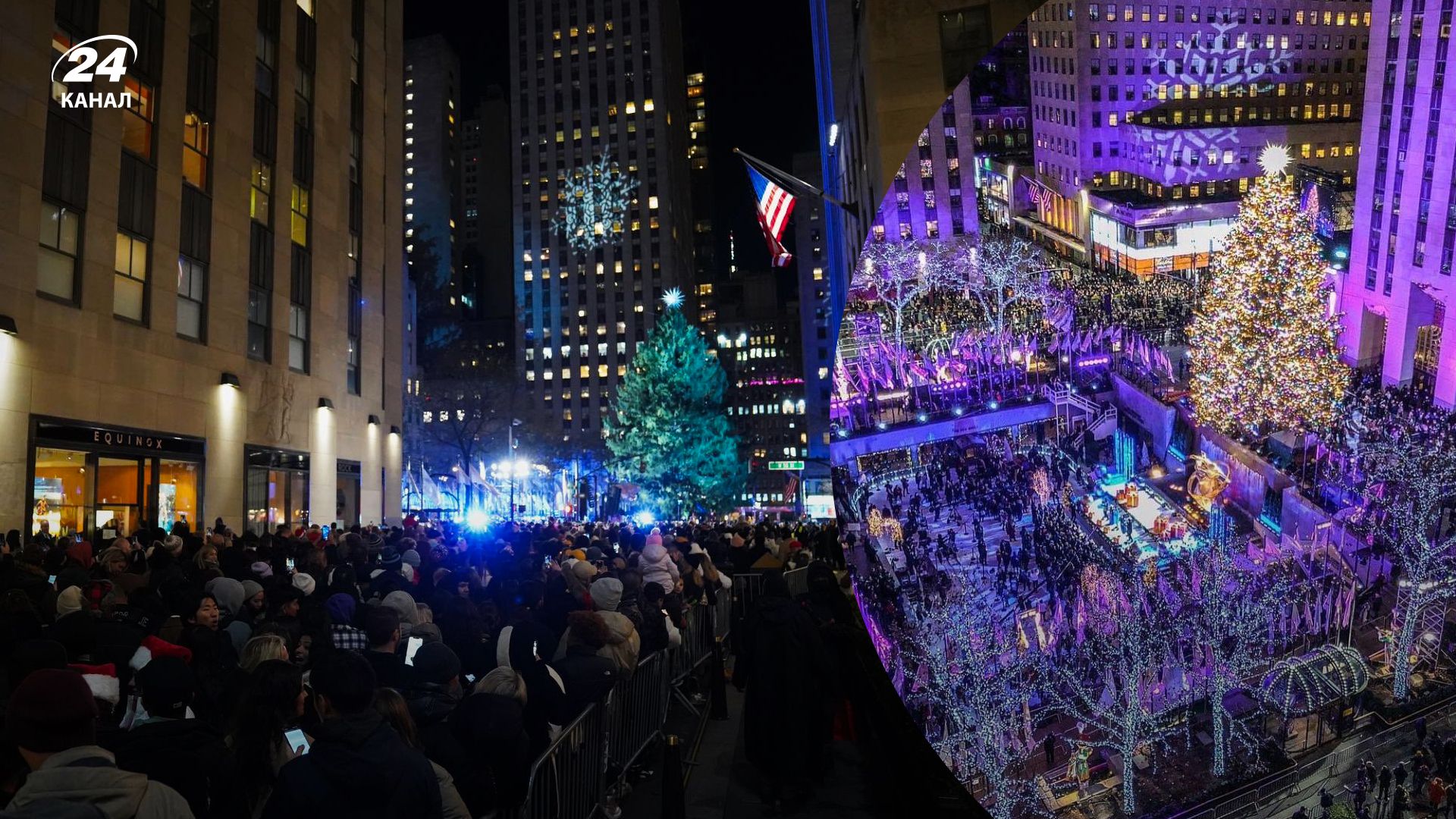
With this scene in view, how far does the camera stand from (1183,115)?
166 inches

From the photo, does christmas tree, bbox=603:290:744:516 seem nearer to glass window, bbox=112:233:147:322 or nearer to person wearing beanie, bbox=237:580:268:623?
glass window, bbox=112:233:147:322

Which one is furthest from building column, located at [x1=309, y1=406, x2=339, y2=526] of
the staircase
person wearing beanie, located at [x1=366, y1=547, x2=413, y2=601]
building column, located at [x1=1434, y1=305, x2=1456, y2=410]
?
building column, located at [x1=1434, y1=305, x2=1456, y2=410]

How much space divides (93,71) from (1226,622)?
25.5 metres

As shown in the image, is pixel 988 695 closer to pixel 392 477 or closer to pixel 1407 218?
pixel 1407 218

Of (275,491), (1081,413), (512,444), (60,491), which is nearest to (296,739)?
(1081,413)

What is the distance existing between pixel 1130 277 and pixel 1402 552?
1441 mm

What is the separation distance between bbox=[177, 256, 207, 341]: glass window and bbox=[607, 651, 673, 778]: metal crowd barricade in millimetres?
20018

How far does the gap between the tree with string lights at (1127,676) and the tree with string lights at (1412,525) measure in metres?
0.78

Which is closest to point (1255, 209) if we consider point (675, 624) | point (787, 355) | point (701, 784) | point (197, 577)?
point (701, 784)

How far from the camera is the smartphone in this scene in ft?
17.4

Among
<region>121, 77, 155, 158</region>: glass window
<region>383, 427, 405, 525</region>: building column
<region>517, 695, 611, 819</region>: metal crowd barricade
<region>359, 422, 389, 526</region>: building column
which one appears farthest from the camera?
<region>383, 427, 405, 525</region>: building column

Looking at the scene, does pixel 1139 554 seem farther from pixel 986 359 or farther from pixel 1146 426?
pixel 986 359

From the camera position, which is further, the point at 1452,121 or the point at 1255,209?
the point at 1255,209

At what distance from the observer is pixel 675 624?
12555mm
